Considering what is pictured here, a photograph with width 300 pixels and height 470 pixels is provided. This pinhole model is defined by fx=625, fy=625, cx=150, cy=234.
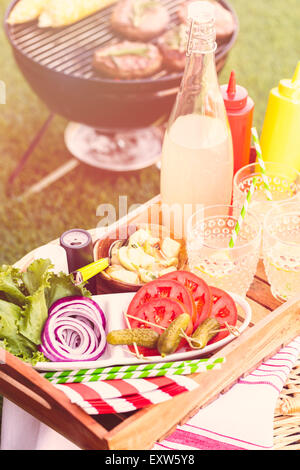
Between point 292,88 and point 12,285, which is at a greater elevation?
point 292,88

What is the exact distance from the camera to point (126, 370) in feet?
4.58

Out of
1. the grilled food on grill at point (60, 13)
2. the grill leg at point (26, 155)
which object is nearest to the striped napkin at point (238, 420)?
the grilled food on grill at point (60, 13)

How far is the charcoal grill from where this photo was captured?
8.29 ft

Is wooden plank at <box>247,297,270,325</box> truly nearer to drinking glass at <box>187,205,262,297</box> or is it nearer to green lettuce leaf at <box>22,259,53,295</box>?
drinking glass at <box>187,205,262,297</box>

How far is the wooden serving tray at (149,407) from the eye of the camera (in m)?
1.29

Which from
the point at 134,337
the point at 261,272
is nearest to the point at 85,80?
the point at 261,272

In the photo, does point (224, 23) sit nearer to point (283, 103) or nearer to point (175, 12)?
point (175, 12)

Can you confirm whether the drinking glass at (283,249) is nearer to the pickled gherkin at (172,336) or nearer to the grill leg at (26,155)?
the pickled gherkin at (172,336)

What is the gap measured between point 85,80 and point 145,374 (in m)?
1.47

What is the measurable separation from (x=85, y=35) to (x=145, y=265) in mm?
1559

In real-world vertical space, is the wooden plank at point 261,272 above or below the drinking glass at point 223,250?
below

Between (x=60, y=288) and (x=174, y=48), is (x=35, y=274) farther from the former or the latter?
(x=174, y=48)

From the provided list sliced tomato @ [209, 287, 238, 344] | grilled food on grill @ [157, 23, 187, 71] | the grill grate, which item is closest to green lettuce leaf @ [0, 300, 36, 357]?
sliced tomato @ [209, 287, 238, 344]

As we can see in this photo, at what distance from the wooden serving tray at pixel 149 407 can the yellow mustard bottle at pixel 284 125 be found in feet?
1.58
